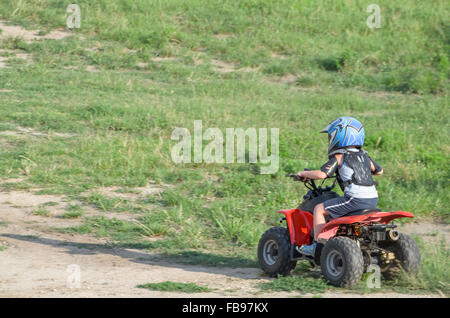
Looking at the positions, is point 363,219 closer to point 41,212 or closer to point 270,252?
point 270,252

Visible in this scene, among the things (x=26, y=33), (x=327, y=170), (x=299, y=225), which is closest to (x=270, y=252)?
(x=299, y=225)

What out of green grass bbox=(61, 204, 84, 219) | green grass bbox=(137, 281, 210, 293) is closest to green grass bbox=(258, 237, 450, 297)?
green grass bbox=(137, 281, 210, 293)

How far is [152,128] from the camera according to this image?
1188 cm

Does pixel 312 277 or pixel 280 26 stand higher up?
pixel 280 26

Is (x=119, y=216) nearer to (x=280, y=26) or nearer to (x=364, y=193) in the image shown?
(x=364, y=193)

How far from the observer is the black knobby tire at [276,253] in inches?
256

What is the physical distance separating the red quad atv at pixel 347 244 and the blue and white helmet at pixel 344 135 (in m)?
0.46

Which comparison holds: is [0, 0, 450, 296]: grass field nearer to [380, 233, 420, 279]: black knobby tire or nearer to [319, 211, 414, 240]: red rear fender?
[319, 211, 414, 240]: red rear fender

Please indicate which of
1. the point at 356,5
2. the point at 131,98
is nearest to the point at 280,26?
the point at 356,5

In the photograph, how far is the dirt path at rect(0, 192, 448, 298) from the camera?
5914 mm

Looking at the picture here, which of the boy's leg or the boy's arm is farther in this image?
the boy's leg

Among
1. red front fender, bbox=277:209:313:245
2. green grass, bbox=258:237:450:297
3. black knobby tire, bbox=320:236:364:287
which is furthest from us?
red front fender, bbox=277:209:313:245

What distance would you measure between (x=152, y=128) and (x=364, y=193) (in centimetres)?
623

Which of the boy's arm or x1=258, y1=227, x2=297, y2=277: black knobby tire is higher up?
the boy's arm
